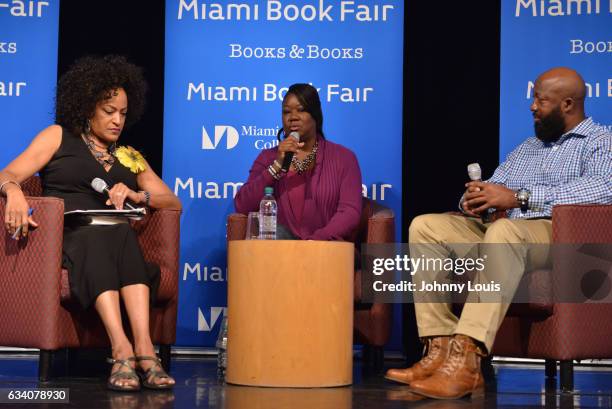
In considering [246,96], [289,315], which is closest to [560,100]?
[289,315]

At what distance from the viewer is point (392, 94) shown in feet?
17.1

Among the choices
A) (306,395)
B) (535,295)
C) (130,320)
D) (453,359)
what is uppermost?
(535,295)

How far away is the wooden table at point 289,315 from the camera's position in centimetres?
350

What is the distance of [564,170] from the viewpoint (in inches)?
155

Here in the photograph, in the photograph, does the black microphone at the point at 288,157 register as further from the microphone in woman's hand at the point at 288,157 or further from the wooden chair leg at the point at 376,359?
the wooden chair leg at the point at 376,359

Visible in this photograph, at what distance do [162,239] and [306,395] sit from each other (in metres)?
1.11

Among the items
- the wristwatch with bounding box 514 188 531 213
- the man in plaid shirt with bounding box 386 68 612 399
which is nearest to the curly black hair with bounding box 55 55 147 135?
the man in plaid shirt with bounding box 386 68 612 399

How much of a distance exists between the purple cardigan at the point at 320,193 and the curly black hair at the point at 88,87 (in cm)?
70

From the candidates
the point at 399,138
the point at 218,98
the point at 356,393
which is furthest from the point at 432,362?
the point at 218,98

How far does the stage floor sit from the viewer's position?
10.1 ft

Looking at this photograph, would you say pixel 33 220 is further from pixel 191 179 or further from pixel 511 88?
pixel 511 88

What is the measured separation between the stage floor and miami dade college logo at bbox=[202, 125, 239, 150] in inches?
59.2

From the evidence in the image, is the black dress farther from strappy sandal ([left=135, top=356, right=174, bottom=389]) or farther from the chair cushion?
the chair cushion

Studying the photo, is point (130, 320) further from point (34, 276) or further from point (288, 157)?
point (288, 157)
